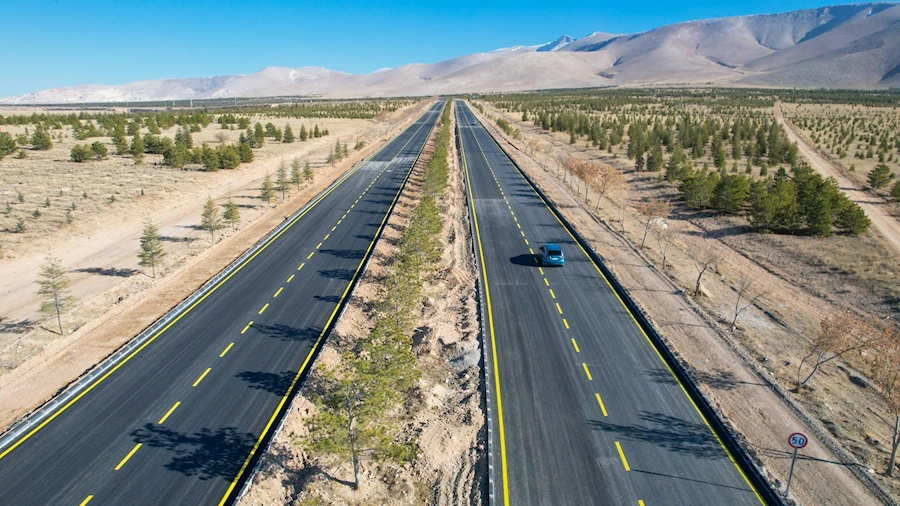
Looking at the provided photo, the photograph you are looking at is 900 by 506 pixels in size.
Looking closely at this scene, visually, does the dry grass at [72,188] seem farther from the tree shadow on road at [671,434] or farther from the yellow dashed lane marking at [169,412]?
the tree shadow on road at [671,434]

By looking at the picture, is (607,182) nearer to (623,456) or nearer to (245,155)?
(623,456)

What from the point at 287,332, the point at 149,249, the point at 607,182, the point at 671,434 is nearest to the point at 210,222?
the point at 149,249

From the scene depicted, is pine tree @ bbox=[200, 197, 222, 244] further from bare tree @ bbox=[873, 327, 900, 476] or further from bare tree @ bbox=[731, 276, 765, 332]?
bare tree @ bbox=[873, 327, 900, 476]

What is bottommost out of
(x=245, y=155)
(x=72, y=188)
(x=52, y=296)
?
(x=52, y=296)

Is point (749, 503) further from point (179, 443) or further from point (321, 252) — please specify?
point (321, 252)

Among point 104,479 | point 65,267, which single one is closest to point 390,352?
point 104,479

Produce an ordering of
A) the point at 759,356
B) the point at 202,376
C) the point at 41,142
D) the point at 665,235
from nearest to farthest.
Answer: the point at 202,376
the point at 759,356
the point at 665,235
the point at 41,142

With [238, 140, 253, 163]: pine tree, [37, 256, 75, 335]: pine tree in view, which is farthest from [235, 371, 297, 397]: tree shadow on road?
[238, 140, 253, 163]: pine tree
